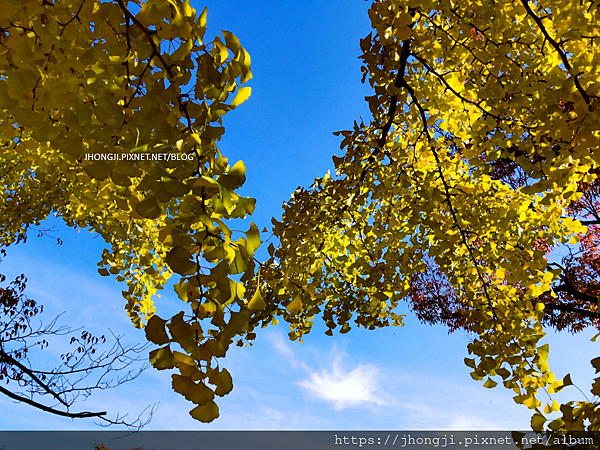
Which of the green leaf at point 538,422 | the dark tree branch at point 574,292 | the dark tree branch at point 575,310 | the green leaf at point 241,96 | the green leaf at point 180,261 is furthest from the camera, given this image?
the dark tree branch at point 575,310

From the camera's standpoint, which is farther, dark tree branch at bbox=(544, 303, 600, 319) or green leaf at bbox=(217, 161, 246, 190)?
dark tree branch at bbox=(544, 303, 600, 319)

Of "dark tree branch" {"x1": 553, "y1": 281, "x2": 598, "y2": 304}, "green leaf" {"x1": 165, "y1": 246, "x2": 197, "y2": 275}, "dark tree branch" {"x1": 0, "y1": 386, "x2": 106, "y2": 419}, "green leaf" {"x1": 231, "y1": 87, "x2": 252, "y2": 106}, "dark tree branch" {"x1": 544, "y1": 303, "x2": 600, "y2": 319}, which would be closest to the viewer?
"green leaf" {"x1": 165, "y1": 246, "x2": 197, "y2": 275}

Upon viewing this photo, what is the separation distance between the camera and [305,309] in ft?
10.6

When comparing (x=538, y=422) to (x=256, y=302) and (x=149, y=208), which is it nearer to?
(x=256, y=302)

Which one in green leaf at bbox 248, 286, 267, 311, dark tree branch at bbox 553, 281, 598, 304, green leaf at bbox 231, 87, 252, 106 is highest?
dark tree branch at bbox 553, 281, 598, 304

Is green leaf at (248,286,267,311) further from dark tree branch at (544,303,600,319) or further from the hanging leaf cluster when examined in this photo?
dark tree branch at (544,303,600,319)

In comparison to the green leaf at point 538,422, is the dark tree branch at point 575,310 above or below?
above

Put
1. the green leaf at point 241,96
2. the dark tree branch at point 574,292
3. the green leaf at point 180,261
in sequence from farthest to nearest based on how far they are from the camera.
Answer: the dark tree branch at point 574,292 → the green leaf at point 241,96 → the green leaf at point 180,261

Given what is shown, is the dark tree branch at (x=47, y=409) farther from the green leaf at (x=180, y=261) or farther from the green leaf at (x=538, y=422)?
the green leaf at (x=538, y=422)

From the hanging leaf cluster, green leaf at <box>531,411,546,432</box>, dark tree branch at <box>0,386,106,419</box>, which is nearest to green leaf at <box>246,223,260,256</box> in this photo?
the hanging leaf cluster

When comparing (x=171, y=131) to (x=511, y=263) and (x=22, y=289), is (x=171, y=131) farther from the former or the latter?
(x=22, y=289)

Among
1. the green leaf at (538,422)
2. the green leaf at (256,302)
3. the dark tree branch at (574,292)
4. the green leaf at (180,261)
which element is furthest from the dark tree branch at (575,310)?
the green leaf at (180,261)

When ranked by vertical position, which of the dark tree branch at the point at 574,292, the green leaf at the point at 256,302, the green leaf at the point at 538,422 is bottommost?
the green leaf at the point at 538,422

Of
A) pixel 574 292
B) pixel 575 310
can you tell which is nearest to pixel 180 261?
pixel 574 292
